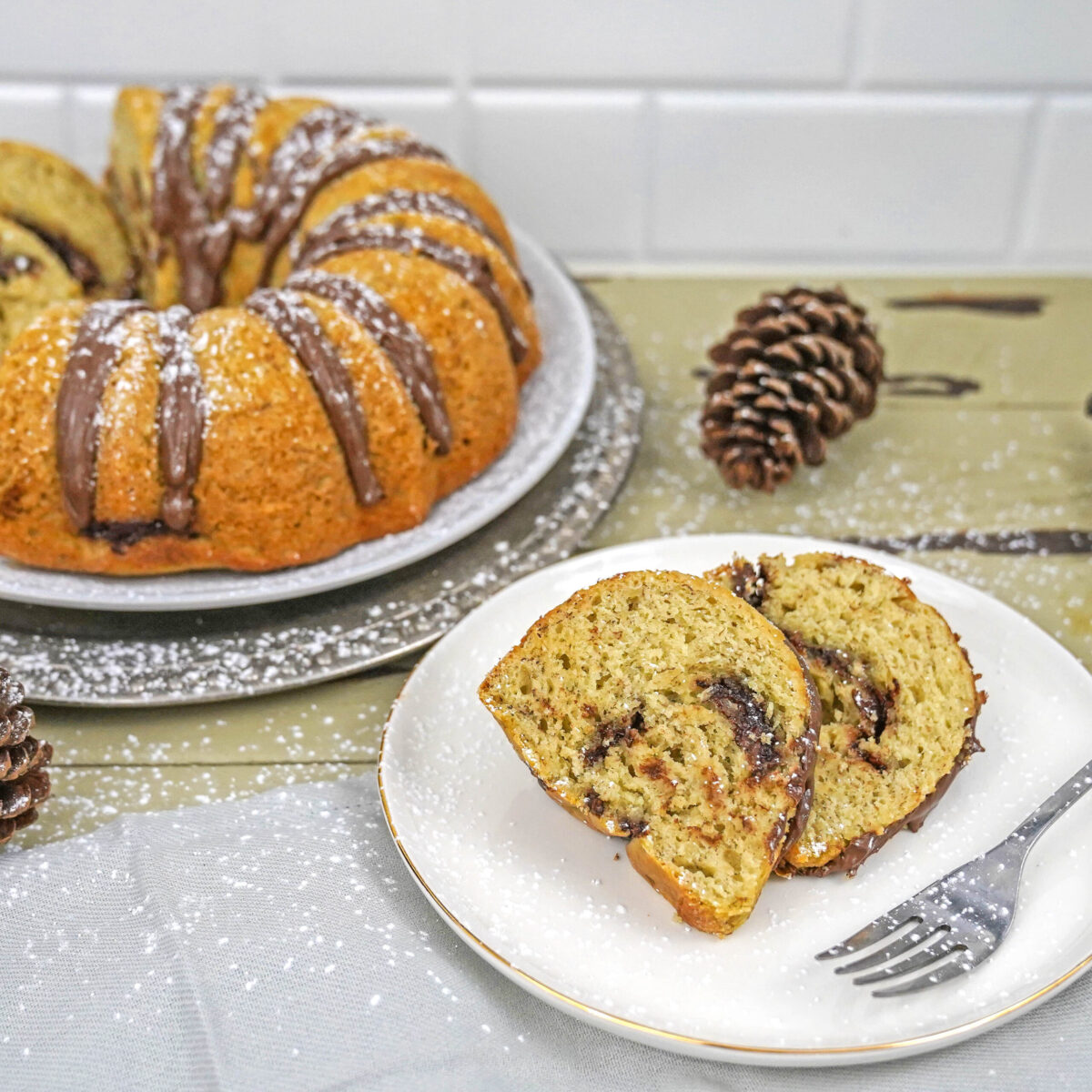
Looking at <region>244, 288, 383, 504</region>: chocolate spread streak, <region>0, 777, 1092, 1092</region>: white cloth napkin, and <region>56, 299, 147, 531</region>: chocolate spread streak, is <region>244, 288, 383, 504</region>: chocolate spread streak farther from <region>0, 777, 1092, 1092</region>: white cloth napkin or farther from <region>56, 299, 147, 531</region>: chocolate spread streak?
<region>0, 777, 1092, 1092</region>: white cloth napkin

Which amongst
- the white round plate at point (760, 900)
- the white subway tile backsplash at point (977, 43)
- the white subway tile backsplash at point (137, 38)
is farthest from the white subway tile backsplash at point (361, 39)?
the white round plate at point (760, 900)

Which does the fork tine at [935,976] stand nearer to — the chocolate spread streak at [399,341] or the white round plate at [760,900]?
the white round plate at [760,900]

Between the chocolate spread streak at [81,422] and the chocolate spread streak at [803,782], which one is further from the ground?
the chocolate spread streak at [81,422]

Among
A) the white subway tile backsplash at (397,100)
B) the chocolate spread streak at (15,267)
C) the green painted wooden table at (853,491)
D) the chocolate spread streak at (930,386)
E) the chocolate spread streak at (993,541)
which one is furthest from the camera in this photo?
the white subway tile backsplash at (397,100)

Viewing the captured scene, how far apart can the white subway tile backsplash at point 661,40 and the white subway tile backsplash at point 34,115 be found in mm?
728

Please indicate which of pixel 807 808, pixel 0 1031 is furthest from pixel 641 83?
pixel 0 1031

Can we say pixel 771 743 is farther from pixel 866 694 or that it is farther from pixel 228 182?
pixel 228 182

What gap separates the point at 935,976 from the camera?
961mm

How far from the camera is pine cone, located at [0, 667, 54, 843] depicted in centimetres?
109

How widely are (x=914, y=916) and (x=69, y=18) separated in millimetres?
1871

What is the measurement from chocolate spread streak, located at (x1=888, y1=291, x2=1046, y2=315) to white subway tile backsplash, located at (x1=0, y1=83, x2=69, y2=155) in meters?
1.48

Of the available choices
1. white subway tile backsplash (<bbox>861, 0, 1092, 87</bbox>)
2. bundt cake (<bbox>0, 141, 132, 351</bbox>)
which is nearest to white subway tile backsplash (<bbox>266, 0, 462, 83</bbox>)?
bundt cake (<bbox>0, 141, 132, 351</bbox>)

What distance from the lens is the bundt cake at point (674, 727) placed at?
1011 mm

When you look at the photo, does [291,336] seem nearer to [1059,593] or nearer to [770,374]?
[770,374]
